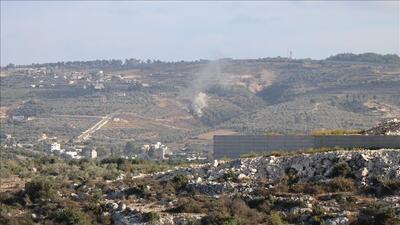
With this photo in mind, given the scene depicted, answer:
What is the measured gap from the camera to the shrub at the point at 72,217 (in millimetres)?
42281

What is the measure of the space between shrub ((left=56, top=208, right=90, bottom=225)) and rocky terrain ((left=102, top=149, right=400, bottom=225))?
1.31 meters

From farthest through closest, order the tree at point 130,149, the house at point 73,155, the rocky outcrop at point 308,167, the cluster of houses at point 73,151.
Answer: the tree at point 130,149, the cluster of houses at point 73,151, the house at point 73,155, the rocky outcrop at point 308,167

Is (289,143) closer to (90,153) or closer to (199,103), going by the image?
(90,153)

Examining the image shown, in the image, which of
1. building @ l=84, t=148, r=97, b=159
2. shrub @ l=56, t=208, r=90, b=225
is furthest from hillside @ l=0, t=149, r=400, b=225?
building @ l=84, t=148, r=97, b=159

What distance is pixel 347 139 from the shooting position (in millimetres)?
49312

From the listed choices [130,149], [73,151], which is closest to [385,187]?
[73,151]

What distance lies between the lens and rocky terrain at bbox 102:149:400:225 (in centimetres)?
3925

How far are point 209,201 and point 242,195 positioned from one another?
54.5 inches

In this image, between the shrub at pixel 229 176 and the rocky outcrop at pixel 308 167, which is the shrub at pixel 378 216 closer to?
the rocky outcrop at pixel 308 167

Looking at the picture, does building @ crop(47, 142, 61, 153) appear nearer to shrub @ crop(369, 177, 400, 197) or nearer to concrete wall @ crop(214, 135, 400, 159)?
concrete wall @ crop(214, 135, 400, 159)

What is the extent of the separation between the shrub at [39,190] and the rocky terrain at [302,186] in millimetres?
3533

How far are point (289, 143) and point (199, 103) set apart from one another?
132761 mm

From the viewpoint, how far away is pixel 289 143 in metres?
58.0

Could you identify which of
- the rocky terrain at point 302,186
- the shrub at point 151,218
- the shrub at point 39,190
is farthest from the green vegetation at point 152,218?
the shrub at point 39,190
